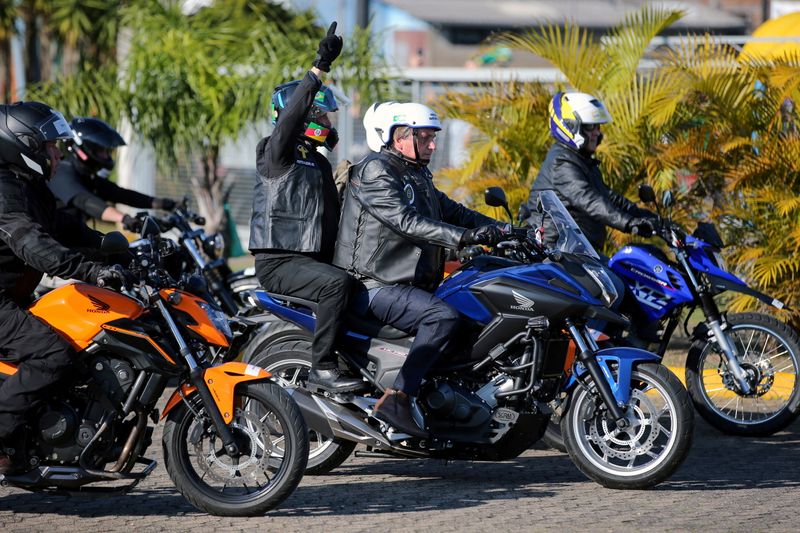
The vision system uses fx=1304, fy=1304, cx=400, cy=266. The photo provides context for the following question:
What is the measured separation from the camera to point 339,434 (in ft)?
21.7

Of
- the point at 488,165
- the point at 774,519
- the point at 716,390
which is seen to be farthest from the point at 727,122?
the point at 774,519

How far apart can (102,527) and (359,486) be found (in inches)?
57.8

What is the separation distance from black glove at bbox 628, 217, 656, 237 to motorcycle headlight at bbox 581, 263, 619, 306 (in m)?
1.41

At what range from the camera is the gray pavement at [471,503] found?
19.7 ft

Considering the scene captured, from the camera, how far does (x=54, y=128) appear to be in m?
6.13

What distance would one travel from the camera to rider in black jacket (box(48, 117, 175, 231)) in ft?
33.6

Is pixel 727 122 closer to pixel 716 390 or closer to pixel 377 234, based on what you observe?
pixel 716 390

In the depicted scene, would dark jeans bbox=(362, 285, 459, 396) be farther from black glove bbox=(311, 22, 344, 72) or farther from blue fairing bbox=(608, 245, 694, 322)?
blue fairing bbox=(608, 245, 694, 322)

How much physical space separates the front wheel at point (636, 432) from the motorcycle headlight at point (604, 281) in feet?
1.33

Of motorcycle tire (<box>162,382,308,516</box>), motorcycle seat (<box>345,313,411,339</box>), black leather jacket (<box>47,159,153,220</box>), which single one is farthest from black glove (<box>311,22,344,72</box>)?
black leather jacket (<box>47,159,153,220</box>)

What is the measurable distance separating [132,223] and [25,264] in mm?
2934

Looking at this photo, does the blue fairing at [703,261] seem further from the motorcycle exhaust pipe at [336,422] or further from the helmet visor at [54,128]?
the helmet visor at [54,128]

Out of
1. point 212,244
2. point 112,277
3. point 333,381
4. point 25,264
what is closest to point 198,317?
point 112,277

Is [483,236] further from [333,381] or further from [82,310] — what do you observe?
[82,310]
